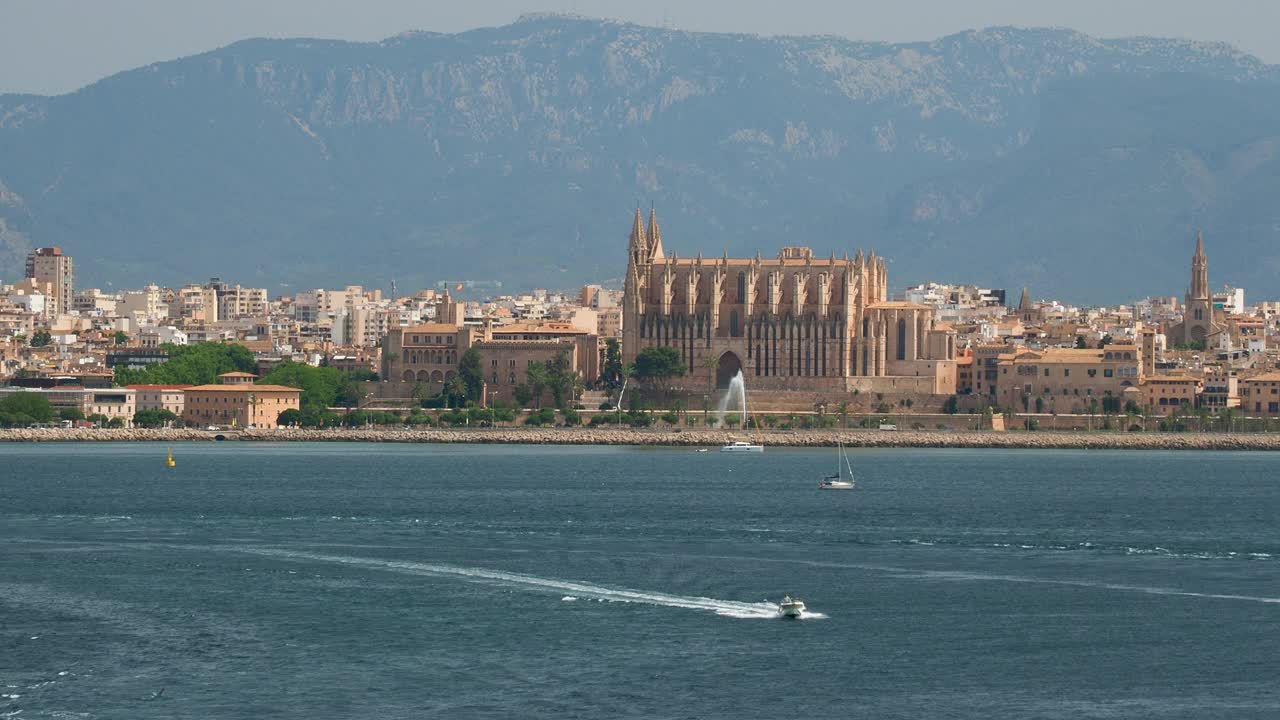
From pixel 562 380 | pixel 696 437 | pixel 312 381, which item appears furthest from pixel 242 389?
pixel 696 437

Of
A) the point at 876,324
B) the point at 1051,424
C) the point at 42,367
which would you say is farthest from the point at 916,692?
the point at 42,367

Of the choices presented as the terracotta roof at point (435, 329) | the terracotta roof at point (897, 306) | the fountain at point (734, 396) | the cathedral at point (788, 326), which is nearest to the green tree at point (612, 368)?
the cathedral at point (788, 326)

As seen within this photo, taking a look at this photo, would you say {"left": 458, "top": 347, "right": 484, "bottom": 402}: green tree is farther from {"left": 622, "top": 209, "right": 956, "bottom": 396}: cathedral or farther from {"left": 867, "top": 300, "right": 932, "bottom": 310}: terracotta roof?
{"left": 867, "top": 300, "right": 932, "bottom": 310}: terracotta roof

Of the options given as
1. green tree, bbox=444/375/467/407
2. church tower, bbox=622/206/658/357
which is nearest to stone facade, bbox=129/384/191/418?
green tree, bbox=444/375/467/407

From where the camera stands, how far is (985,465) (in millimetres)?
102062

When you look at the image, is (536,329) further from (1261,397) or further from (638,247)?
(1261,397)

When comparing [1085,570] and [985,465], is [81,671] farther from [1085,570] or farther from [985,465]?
[985,465]

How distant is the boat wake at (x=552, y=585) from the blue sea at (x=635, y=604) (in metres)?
0.14

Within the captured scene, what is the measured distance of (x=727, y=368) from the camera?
460 ft

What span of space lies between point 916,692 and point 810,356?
100669mm

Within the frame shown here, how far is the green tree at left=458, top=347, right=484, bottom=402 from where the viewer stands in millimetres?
138250

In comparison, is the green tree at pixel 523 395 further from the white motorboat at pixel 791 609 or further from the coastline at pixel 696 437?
Answer: the white motorboat at pixel 791 609

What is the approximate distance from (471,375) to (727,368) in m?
14.2

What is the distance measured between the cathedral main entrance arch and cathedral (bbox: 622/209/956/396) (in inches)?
2.2
